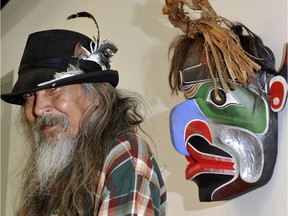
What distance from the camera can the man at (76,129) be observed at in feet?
3.26

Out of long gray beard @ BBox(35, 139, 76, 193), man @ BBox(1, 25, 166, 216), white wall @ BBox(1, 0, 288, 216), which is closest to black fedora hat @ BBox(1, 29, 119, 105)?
man @ BBox(1, 25, 166, 216)

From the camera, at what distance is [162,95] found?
162cm

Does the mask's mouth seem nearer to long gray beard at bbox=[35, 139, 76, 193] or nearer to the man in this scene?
the man

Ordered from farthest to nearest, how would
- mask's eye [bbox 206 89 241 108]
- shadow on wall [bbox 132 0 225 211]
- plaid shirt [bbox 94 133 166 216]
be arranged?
1. shadow on wall [bbox 132 0 225 211]
2. mask's eye [bbox 206 89 241 108]
3. plaid shirt [bbox 94 133 166 216]

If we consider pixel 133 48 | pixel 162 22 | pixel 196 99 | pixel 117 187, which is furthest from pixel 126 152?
pixel 133 48

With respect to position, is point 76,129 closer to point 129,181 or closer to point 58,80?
point 58,80

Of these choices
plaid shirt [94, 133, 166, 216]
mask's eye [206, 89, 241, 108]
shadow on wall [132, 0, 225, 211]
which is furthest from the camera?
shadow on wall [132, 0, 225, 211]

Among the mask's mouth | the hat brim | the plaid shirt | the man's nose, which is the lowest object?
the plaid shirt

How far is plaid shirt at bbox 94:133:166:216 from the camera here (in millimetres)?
Result: 932

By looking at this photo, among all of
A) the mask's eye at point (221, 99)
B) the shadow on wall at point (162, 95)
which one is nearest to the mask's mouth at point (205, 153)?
the mask's eye at point (221, 99)

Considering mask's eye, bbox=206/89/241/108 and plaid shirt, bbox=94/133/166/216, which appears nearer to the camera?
plaid shirt, bbox=94/133/166/216

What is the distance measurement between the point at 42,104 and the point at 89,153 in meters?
0.18

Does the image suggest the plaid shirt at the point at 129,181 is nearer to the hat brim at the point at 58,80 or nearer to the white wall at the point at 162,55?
the hat brim at the point at 58,80

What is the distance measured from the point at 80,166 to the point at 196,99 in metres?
0.29
